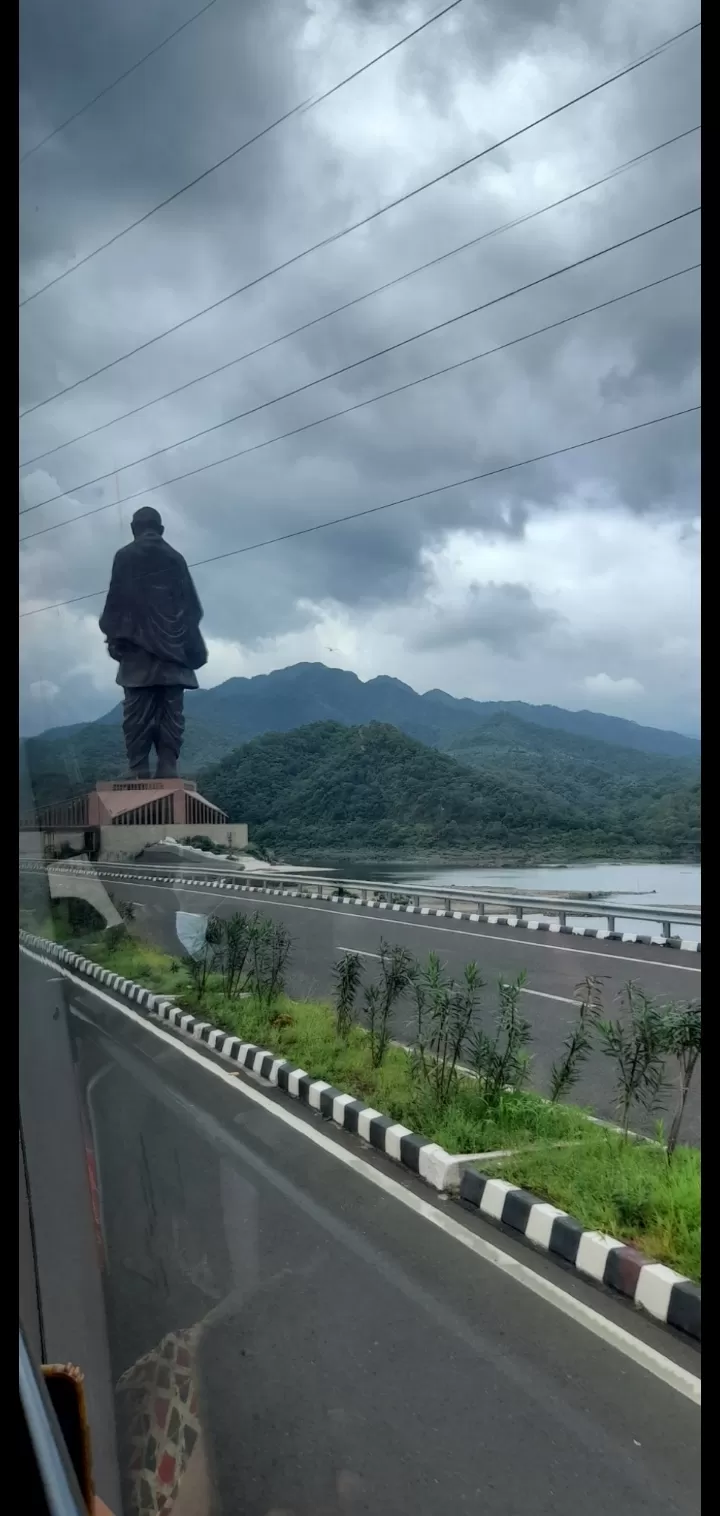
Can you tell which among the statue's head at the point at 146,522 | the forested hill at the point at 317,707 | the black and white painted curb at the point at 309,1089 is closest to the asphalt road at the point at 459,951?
the black and white painted curb at the point at 309,1089

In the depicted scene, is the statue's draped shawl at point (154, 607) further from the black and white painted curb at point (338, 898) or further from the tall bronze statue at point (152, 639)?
the black and white painted curb at point (338, 898)

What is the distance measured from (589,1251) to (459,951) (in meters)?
0.67

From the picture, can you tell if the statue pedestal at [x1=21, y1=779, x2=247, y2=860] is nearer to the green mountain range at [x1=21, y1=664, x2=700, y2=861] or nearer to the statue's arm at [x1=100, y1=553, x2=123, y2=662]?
the green mountain range at [x1=21, y1=664, x2=700, y2=861]

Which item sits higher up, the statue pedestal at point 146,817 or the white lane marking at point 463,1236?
the statue pedestal at point 146,817

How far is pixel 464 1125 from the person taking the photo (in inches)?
72.5

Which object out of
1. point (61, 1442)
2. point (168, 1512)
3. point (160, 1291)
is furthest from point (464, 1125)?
point (61, 1442)

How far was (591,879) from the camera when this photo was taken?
3.97ft

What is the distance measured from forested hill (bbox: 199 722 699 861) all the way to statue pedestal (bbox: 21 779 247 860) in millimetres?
36

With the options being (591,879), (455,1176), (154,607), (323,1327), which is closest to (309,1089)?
(455,1176)

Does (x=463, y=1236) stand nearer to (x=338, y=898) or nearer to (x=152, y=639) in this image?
(x=338, y=898)

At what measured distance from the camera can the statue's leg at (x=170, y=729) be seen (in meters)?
1.70

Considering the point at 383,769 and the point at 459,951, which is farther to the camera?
the point at 459,951

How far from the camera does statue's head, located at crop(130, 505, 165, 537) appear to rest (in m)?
1.60

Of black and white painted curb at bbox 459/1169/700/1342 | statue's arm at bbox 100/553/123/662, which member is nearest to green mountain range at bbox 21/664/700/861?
statue's arm at bbox 100/553/123/662
